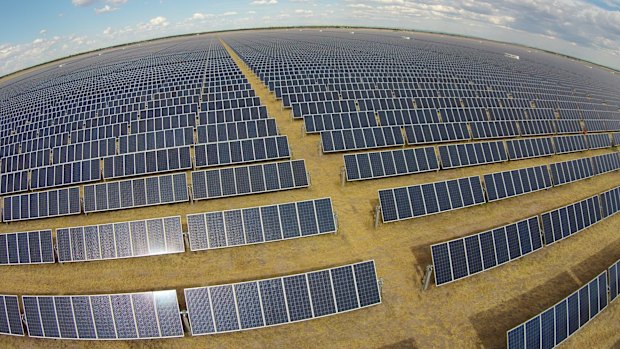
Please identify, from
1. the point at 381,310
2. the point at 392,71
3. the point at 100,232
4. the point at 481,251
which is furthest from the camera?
the point at 392,71

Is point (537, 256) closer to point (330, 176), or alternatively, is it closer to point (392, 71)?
point (330, 176)

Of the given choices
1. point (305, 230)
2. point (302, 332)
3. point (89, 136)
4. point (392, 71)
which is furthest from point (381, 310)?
point (392, 71)

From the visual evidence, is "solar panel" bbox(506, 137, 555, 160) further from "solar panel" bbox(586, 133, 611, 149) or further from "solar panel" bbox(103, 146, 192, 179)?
"solar panel" bbox(103, 146, 192, 179)

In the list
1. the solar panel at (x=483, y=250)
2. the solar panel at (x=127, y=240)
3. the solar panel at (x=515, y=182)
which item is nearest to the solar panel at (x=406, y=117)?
the solar panel at (x=515, y=182)

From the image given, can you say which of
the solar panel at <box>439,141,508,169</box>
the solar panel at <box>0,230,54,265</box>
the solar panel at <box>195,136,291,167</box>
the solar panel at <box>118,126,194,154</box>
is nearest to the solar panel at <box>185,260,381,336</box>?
the solar panel at <box>0,230,54,265</box>

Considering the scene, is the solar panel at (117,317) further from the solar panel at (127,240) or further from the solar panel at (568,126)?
the solar panel at (568,126)

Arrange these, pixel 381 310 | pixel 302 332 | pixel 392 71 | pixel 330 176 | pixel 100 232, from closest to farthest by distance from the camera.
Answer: pixel 302 332 < pixel 381 310 < pixel 100 232 < pixel 330 176 < pixel 392 71
